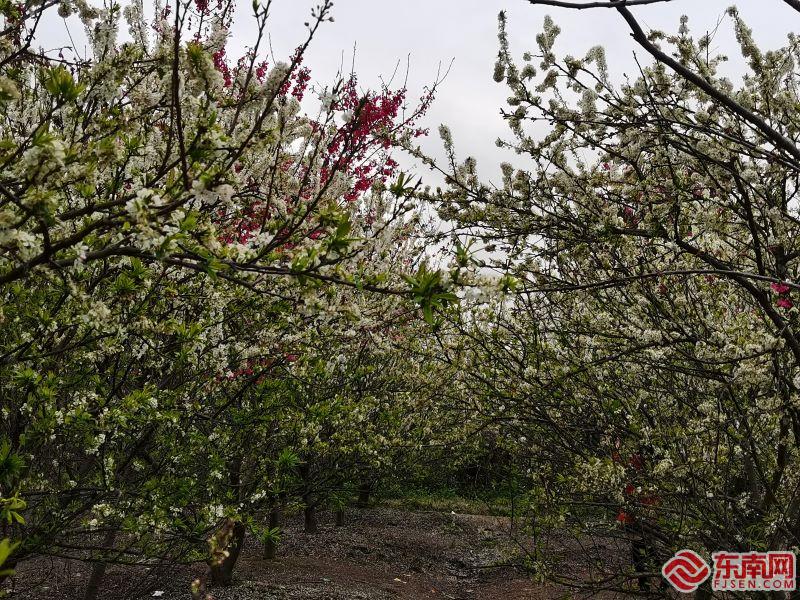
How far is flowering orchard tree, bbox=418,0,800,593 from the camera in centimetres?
355

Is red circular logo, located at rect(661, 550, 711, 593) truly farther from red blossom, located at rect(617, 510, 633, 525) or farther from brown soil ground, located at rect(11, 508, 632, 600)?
brown soil ground, located at rect(11, 508, 632, 600)

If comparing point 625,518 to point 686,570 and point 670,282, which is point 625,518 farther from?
point 670,282

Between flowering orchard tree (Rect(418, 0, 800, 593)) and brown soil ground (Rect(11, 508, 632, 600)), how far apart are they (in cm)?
131

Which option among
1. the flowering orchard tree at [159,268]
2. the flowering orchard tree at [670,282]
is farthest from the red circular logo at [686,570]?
the flowering orchard tree at [159,268]

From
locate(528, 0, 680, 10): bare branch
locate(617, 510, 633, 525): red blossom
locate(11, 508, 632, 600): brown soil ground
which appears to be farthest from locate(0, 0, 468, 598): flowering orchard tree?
locate(617, 510, 633, 525): red blossom

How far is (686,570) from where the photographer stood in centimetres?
452

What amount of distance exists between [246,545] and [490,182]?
920cm

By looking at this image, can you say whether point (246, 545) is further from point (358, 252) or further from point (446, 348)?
point (358, 252)

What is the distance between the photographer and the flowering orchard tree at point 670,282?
3549 mm

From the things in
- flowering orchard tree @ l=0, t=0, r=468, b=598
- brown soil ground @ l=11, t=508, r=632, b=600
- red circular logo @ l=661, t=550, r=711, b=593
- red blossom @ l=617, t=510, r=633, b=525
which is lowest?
brown soil ground @ l=11, t=508, r=632, b=600

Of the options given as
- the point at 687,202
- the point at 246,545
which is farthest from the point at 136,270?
the point at 246,545

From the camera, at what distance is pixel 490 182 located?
4.48 metres

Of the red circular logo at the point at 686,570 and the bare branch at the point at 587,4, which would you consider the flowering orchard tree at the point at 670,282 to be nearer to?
the red circular logo at the point at 686,570

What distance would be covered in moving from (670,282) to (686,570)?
2173 millimetres
